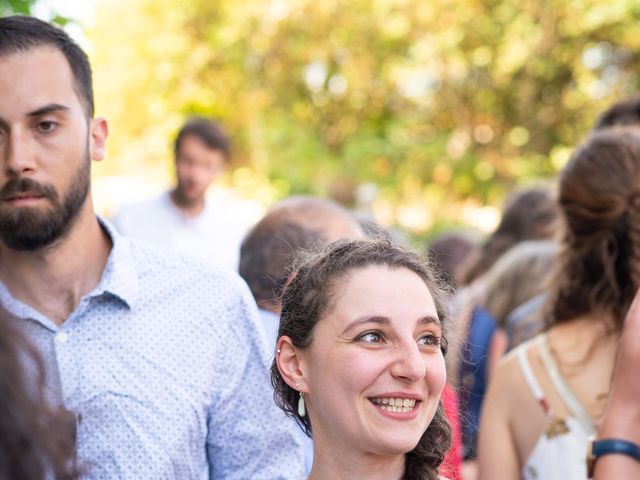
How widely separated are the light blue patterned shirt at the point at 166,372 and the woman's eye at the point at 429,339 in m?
0.67

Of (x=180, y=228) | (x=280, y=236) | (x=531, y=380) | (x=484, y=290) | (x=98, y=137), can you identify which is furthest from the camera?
(x=180, y=228)

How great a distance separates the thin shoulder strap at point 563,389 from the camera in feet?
10.1

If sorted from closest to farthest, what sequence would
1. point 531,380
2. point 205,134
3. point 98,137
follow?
point 98,137 < point 531,380 < point 205,134

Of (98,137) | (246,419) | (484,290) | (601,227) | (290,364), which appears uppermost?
(98,137)

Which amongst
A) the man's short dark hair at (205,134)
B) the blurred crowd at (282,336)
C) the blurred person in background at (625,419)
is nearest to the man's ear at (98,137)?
the blurred crowd at (282,336)

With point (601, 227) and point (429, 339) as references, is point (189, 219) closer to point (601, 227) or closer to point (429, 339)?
point (601, 227)

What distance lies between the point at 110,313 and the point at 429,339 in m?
0.93

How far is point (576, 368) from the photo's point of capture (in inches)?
124

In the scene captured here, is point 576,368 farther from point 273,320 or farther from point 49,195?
point 49,195

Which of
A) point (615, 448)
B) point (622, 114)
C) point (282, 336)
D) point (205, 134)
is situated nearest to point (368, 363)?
point (282, 336)

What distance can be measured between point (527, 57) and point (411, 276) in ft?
44.3

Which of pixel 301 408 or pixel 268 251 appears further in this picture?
pixel 268 251

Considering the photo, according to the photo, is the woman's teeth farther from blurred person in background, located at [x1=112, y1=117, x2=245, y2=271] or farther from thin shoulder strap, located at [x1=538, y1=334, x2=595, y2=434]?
blurred person in background, located at [x1=112, y1=117, x2=245, y2=271]

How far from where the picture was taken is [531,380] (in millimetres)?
3221
